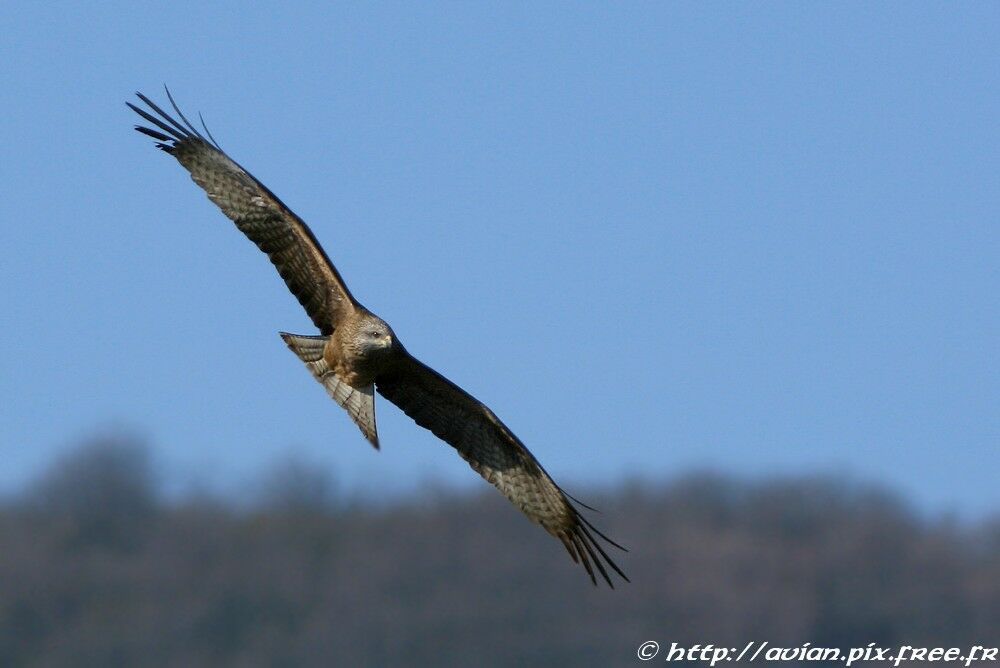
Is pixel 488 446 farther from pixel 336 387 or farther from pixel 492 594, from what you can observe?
pixel 492 594

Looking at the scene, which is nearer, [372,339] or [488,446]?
[372,339]

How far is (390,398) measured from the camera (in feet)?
45.1

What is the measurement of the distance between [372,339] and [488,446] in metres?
1.37

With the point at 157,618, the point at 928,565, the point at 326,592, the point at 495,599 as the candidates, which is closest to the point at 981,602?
the point at 928,565

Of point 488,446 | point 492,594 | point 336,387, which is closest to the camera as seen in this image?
point 336,387

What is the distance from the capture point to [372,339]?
1288 centimetres

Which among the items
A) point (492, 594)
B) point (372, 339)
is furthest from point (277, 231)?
point (492, 594)

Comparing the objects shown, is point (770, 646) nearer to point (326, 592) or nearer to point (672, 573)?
point (672, 573)

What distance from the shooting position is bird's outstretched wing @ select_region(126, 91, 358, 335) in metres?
13.1

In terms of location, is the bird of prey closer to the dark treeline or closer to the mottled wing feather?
the mottled wing feather

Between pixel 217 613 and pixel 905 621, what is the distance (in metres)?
16.0

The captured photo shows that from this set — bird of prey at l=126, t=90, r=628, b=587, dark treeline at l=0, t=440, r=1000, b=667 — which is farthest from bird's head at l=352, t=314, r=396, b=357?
dark treeline at l=0, t=440, r=1000, b=667

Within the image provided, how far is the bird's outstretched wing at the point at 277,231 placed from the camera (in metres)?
13.1

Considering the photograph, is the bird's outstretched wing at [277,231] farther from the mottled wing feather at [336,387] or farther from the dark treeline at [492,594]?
the dark treeline at [492,594]
